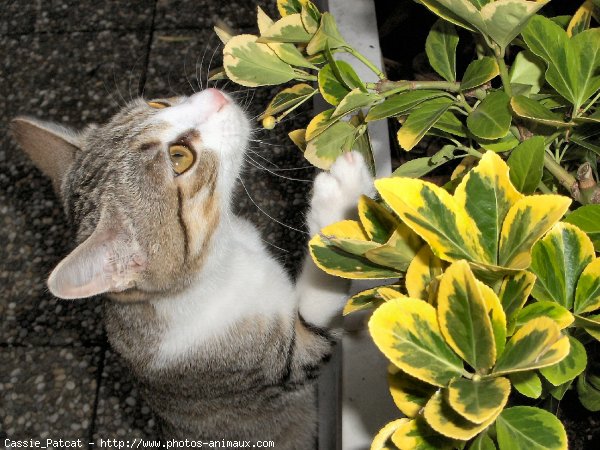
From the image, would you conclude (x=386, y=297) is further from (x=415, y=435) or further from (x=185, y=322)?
(x=185, y=322)

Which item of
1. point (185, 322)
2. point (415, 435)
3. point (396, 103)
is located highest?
point (396, 103)

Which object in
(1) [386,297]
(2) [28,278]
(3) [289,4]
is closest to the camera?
(1) [386,297]

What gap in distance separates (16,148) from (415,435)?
7.15 ft

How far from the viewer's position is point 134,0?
2564mm

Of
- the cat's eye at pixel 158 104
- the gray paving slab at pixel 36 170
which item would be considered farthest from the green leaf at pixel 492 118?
the gray paving slab at pixel 36 170

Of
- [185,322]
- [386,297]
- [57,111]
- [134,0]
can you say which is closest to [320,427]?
[185,322]

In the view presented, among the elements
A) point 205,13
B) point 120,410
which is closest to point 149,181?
point 120,410

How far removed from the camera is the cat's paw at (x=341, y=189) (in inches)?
41.4

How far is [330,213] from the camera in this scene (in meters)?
1.13

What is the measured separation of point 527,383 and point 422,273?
0.15 metres

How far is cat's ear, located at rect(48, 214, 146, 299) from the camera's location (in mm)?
977

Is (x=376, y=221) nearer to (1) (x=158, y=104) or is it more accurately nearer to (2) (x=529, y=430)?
(2) (x=529, y=430)

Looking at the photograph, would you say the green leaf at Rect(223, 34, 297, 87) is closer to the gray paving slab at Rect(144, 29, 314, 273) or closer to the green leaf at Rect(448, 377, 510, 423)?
the green leaf at Rect(448, 377, 510, 423)

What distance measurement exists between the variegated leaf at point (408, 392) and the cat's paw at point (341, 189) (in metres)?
0.47
